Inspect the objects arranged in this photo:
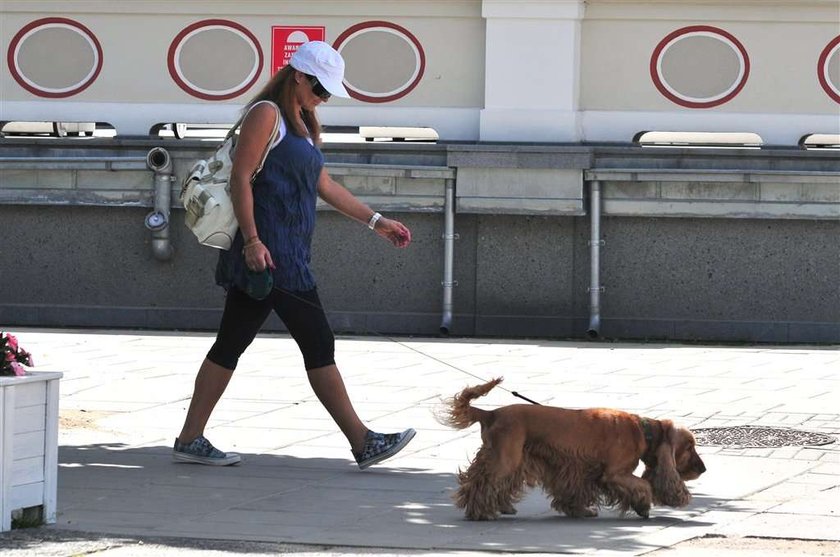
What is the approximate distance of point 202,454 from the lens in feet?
23.2

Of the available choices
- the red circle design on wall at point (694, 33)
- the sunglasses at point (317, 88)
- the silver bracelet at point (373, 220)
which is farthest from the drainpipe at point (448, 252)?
the sunglasses at point (317, 88)

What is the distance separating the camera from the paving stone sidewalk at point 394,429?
224 inches

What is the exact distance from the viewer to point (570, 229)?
13328 millimetres

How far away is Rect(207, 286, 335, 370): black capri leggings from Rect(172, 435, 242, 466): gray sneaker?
1.22 feet

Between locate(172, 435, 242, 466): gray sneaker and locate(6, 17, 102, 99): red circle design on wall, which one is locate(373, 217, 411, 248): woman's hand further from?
locate(6, 17, 102, 99): red circle design on wall

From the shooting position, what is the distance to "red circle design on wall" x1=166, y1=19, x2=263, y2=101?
13906 millimetres

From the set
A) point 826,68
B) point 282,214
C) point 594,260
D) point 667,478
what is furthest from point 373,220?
point 826,68

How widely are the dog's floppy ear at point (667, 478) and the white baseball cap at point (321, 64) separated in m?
2.14

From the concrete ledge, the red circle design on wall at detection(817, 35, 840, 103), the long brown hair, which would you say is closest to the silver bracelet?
the long brown hair

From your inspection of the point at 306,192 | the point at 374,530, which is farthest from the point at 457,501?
the point at 306,192

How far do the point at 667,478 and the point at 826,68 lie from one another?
28.3 feet

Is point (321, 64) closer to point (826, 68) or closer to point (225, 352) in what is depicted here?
point (225, 352)

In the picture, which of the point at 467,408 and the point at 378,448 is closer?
the point at 467,408

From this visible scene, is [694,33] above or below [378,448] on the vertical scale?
above
